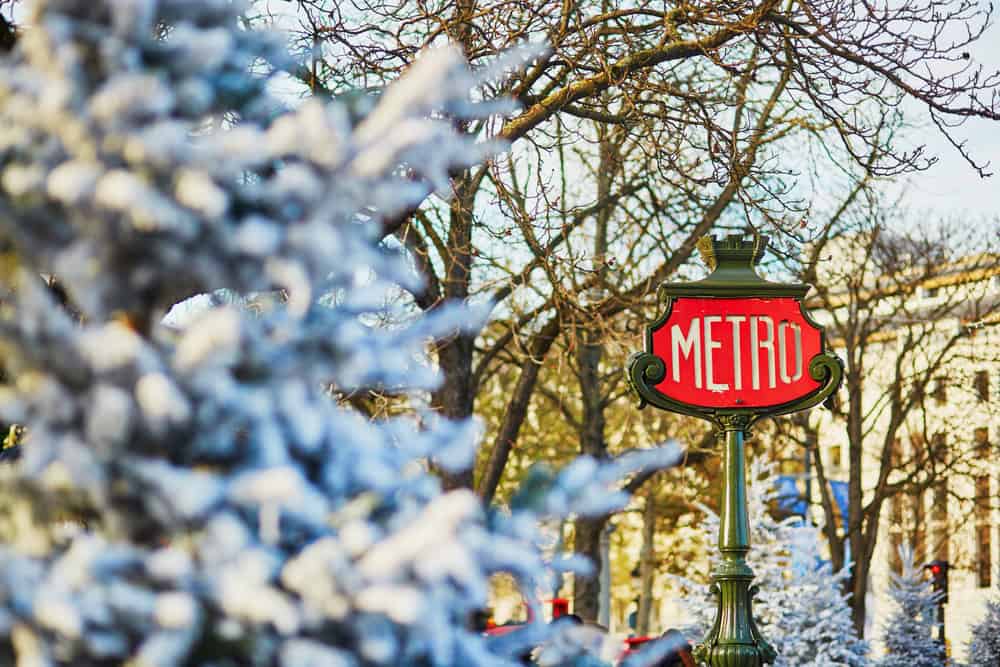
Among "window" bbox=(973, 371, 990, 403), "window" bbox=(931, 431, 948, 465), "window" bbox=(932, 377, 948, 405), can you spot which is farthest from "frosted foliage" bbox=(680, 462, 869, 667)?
"window" bbox=(973, 371, 990, 403)

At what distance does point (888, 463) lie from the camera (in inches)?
1017

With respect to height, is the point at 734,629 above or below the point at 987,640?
below

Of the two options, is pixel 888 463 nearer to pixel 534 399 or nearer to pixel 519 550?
pixel 534 399

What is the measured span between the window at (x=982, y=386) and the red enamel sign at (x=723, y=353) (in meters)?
20.5

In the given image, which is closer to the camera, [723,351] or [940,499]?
[723,351]

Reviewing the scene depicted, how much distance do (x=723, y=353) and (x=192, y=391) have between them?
615 centimetres

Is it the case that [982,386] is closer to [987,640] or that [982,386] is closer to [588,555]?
[987,640]

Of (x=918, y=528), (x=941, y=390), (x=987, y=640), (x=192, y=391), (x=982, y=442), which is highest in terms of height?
(x=941, y=390)

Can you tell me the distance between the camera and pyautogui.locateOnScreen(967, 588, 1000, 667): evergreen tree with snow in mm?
22656

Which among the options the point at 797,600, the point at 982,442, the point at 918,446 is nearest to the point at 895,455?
the point at 918,446

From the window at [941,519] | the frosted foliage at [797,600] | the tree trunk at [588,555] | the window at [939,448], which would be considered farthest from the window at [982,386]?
the frosted foliage at [797,600]

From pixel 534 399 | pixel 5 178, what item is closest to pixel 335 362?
pixel 5 178

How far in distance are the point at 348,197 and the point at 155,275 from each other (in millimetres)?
278

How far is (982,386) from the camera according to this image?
27891 mm
